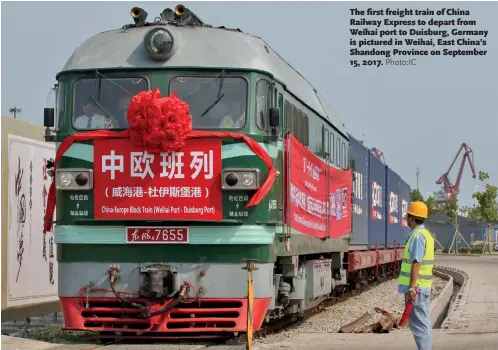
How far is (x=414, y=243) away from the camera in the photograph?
31.1ft

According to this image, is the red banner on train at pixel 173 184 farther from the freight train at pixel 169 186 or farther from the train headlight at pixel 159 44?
the train headlight at pixel 159 44

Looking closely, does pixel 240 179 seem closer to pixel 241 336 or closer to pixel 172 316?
pixel 172 316

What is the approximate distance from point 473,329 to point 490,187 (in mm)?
64127

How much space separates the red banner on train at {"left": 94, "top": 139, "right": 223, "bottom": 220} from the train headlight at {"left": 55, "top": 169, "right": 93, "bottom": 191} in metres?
0.39

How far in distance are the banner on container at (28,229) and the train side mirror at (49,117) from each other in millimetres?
2625

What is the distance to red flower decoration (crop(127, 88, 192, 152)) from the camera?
11000 millimetres

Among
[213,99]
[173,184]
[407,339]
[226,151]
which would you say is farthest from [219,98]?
[407,339]

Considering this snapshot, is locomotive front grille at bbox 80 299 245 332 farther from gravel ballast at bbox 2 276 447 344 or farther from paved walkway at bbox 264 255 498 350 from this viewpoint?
gravel ballast at bbox 2 276 447 344

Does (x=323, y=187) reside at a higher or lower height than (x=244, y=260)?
higher

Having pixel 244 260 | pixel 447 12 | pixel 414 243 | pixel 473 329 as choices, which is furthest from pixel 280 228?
pixel 447 12

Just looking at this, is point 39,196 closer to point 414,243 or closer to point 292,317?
point 292,317

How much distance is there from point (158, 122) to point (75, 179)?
1255 millimetres

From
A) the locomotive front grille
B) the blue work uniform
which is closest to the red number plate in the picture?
the locomotive front grille

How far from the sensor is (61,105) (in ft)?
38.7
